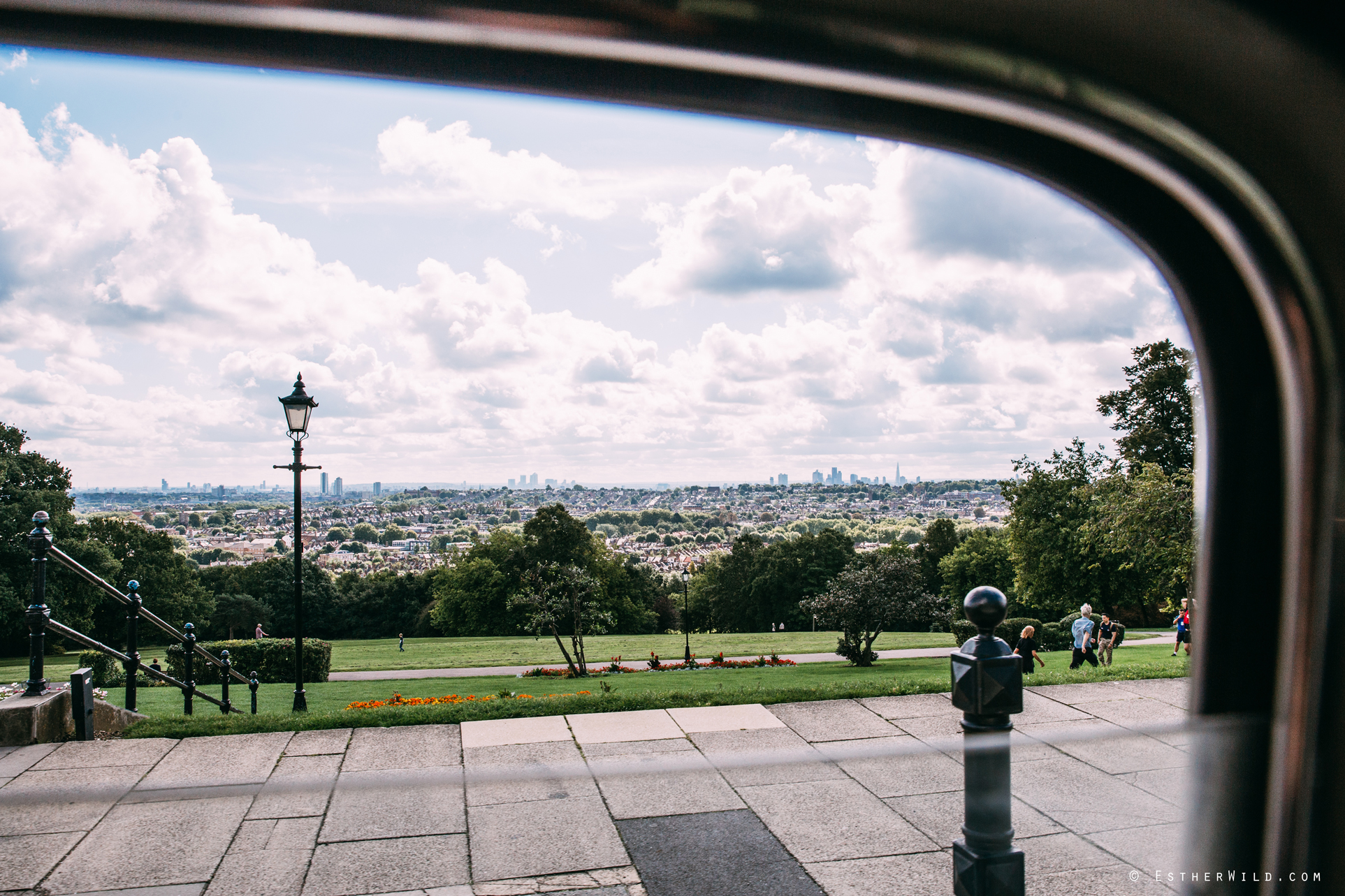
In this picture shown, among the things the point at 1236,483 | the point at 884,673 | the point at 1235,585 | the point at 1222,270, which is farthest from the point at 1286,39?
the point at 884,673

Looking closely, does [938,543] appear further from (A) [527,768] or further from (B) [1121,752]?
(A) [527,768]

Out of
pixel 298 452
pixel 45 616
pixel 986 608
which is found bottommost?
pixel 45 616

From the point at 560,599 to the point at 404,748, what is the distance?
10953 mm

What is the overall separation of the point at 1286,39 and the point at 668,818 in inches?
150

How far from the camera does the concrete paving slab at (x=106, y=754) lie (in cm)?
452

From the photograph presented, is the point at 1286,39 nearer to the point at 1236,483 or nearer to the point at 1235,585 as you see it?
the point at 1236,483

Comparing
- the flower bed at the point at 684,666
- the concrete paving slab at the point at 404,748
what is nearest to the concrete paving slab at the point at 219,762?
the concrete paving slab at the point at 404,748

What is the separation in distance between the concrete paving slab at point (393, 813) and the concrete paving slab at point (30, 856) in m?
1.03

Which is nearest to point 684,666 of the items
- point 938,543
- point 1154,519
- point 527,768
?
point 1154,519

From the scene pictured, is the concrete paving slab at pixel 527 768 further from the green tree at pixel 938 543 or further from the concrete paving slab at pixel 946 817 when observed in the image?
the green tree at pixel 938 543

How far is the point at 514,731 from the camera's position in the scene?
5.23m

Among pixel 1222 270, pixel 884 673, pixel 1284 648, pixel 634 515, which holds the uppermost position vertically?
pixel 1222 270

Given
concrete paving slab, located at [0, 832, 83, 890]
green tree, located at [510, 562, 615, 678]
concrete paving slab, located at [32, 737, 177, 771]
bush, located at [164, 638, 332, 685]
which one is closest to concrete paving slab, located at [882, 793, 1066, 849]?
concrete paving slab, located at [0, 832, 83, 890]

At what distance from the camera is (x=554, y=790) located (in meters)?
4.11
